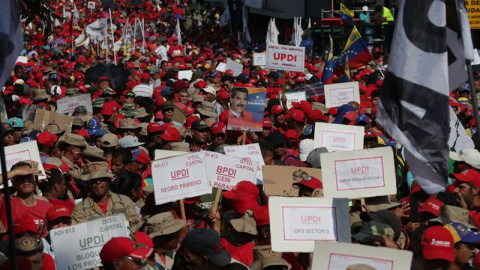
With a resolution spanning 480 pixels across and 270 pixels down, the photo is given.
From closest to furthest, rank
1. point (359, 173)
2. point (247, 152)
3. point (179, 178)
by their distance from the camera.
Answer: point (359, 173), point (179, 178), point (247, 152)

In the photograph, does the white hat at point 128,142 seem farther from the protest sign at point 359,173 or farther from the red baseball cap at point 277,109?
the protest sign at point 359,173

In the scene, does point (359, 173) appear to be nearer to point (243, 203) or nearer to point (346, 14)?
point (243, 203)

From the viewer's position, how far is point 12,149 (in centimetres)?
984

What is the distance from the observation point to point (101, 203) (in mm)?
8516

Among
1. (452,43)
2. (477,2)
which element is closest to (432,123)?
(452,43)

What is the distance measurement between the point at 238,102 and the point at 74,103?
398cm

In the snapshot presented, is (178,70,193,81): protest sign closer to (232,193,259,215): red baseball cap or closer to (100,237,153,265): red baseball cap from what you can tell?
(232,193,259,215): red baseball cap

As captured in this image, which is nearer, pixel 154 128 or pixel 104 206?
pixel 104 206

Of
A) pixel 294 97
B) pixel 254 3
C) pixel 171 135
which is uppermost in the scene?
pixel 171 135

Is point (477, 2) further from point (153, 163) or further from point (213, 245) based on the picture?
point (213, 245)

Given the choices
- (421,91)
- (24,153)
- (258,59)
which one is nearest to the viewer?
(421,91)

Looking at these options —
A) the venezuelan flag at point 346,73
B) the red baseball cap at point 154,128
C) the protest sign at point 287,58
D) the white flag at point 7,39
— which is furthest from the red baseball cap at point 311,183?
the protest sign at point 287,58

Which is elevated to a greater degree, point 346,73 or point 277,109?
point 277,109

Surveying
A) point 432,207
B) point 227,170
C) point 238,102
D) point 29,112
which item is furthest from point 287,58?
point 432,207
